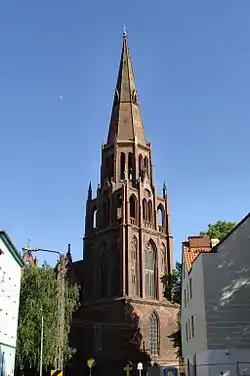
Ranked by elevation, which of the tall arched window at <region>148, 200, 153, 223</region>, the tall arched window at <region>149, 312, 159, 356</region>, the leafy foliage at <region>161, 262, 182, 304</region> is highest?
the tall arched window at <region>148, 200, 153, 223</region>

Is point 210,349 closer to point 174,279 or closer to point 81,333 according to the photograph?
point 174,279

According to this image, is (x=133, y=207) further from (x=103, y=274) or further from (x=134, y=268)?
(x=103, y=274)

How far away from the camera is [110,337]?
Result: 69.6 metres

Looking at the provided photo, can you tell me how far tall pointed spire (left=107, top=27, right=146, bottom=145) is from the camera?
287ft

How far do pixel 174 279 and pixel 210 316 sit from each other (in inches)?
620

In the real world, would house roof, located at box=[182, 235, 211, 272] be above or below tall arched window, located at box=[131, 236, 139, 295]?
below

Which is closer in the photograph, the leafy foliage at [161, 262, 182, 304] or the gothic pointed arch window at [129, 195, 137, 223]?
the leafy foliage at [161, 262, 182, 304]

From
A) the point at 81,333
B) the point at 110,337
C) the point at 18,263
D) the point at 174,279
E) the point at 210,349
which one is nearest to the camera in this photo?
the point at 210,349

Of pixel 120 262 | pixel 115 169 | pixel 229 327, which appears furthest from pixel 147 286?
pixel 229 327

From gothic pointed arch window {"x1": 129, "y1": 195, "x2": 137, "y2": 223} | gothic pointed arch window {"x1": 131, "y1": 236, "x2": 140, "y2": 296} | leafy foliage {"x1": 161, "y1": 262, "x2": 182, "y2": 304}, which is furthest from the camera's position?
gothic pointed arch window {"x1": 129, "y1": 195, "x2": 137, "y2": 223}

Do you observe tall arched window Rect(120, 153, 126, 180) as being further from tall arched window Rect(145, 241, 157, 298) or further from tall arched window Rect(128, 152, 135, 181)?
tall arched window Rect(145, 241, 157, 298)

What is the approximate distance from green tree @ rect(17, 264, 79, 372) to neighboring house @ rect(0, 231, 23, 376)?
6.80m

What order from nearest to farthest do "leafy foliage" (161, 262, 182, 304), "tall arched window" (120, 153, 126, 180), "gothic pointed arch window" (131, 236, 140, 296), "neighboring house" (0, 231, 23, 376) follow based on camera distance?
"neighboring house" (0, 231, 23, 376) → "leafy foliage" (161, 262, 182, 304) → "gothic pointed arch window" (131, 236, 140, 296) → "tall arched window" (120, 153, 126, 180)

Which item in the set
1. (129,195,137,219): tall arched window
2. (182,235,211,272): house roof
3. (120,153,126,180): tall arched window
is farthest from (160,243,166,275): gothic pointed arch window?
(182,235,211,272): house roof
